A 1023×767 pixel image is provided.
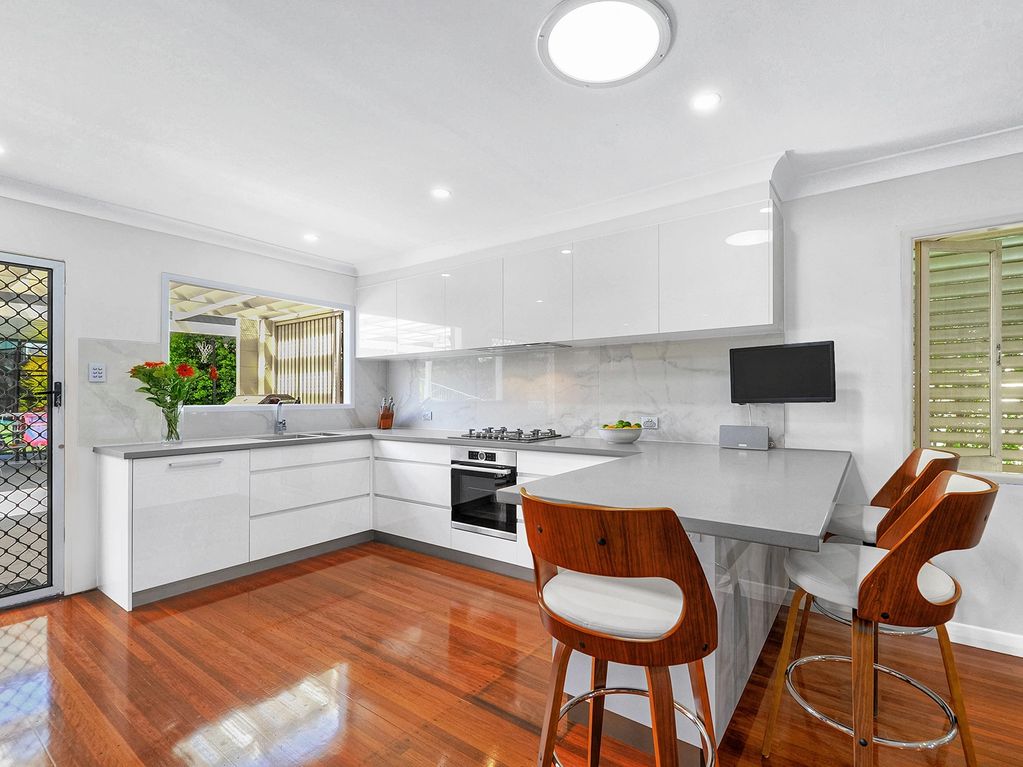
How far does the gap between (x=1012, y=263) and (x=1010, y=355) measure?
482 mm

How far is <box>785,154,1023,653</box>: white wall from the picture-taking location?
2467mm

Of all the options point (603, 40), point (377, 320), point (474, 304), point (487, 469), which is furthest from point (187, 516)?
point (603, 40)

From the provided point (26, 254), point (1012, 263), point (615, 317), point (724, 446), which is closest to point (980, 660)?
point (724, 446)

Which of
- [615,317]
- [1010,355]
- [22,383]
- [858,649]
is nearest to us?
[858,649]

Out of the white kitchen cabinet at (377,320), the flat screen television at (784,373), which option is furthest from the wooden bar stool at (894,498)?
the white kitchen cabinet at (377,320)

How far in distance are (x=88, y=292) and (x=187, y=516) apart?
148cm

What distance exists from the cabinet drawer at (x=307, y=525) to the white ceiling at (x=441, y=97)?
2.05 metres

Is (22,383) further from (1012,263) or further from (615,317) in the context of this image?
(1012,263)

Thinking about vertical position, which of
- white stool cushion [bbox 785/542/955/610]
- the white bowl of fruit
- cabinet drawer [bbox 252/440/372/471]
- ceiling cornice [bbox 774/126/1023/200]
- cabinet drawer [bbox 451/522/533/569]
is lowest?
cabinet drawer [bbox 451/522/533/569]

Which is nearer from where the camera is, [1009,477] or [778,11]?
[778,11]

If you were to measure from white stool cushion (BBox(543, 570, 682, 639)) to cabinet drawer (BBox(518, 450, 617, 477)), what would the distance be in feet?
5.47

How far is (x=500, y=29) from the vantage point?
173cm

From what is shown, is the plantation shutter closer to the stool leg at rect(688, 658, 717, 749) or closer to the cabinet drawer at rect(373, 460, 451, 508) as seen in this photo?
the stool leg at rect(688, 658, 717, 749)

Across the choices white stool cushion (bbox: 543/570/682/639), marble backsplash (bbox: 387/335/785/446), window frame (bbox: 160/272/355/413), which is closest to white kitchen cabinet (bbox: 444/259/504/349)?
marble backsplash (bbox: 387/335/785/446)
